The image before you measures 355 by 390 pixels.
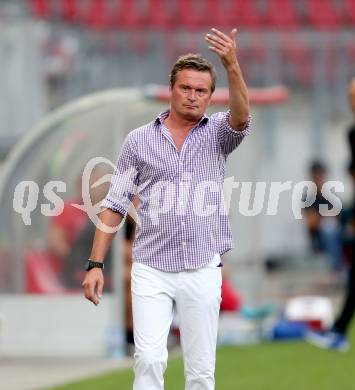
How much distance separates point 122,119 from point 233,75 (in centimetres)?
653

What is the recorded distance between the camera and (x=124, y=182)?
7539 millimetres

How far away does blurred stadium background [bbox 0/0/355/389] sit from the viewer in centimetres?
1345

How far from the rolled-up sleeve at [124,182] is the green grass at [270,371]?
3.39 meters

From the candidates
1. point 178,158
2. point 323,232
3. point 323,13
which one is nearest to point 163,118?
point 178,158

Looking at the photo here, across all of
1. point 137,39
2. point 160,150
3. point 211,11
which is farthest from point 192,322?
point 211,11

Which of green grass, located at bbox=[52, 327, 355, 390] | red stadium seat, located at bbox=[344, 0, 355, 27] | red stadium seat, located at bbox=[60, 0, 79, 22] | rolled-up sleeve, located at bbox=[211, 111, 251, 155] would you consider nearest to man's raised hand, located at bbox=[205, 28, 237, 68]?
rolled-up sleeve, located at bbox=[211, 111, 251, 155]

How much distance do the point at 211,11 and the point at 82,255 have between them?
13837 millimetres

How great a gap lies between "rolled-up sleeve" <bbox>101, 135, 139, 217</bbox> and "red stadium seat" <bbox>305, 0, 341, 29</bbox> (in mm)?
19463

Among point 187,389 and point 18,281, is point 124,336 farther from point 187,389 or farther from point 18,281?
point 187,389

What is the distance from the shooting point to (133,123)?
14.4m

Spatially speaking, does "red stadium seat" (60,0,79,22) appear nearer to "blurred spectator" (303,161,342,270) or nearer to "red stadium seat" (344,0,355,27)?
"blurred spectator" (303,161,342,270)

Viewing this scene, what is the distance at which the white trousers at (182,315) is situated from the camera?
737cm

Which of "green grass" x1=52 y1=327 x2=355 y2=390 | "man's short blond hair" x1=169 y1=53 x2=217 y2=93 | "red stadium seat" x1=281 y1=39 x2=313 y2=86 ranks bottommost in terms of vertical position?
"green grass" x1=52 y1=327 x2=355 y2=390

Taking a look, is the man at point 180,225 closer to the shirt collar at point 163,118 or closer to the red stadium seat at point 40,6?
the shirt collar at point 163,118
